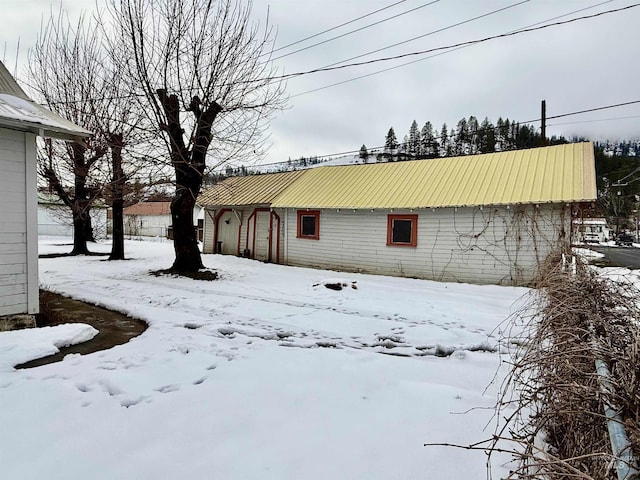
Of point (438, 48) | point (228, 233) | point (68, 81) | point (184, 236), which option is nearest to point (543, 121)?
point (438, 48)

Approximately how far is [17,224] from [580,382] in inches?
265

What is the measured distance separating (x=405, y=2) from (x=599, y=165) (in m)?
42.1

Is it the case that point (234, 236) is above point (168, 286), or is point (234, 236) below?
above

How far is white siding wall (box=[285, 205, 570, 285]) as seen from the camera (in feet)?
33.1

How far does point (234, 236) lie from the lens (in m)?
17.1

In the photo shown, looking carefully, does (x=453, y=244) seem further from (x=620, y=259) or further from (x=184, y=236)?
(x=620, y=259)

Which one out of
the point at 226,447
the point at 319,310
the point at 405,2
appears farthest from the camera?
the point at 405,2

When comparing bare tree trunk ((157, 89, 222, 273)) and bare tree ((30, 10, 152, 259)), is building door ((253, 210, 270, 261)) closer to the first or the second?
bare tree trunk ((157, 89, 222, 273))

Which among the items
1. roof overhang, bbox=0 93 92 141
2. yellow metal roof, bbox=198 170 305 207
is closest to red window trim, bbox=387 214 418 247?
yellow metal roof, bbox=198 170 305 207

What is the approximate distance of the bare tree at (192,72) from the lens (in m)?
10.1

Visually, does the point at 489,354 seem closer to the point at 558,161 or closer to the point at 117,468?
the point at 117,468

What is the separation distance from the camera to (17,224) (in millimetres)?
5465

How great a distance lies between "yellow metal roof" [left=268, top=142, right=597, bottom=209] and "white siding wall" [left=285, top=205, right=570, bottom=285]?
0.39 metres

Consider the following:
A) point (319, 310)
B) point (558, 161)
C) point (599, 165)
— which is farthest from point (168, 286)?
point (599, 165)
